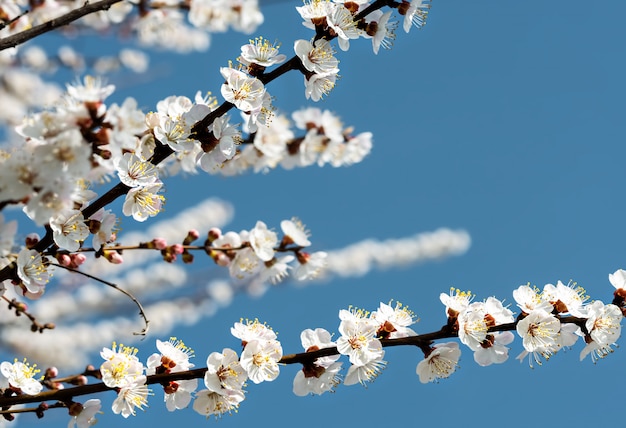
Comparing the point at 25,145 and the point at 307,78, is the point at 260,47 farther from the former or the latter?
the point at 25,145

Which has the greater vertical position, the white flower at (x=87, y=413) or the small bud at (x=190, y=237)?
the small bud at (x=190, y=237)

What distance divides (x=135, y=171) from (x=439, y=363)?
142 cm

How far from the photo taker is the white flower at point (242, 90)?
2.93 metres

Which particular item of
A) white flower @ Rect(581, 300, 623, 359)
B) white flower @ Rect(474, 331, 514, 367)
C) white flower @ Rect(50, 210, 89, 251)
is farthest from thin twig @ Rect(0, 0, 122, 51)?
white flower @ Rect(581, 300, 623, 359)

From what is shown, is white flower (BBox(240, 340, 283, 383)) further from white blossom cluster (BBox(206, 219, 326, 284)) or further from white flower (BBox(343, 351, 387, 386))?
white blossom cluster (BBox(206, 219, 326, 284))

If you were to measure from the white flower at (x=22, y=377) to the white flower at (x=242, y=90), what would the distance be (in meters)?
1.24

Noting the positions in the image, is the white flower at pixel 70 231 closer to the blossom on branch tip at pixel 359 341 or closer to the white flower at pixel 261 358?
the white flower at pixel 261 358

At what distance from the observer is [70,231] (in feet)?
9.11

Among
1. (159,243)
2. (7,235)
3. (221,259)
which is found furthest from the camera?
(221,259)

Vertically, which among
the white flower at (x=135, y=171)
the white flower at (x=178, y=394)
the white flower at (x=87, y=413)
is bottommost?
the white flower at (x=87, y=413)

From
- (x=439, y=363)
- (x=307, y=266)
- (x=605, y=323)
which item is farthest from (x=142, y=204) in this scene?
(x=605, y=323)

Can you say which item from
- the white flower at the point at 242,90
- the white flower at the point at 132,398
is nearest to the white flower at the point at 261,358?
the white flower at the point at 132,398

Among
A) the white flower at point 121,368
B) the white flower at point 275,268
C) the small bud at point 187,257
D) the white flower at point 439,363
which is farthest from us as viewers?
the white flower at point 275,268

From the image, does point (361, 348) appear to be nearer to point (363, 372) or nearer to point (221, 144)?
point (363, 372)
